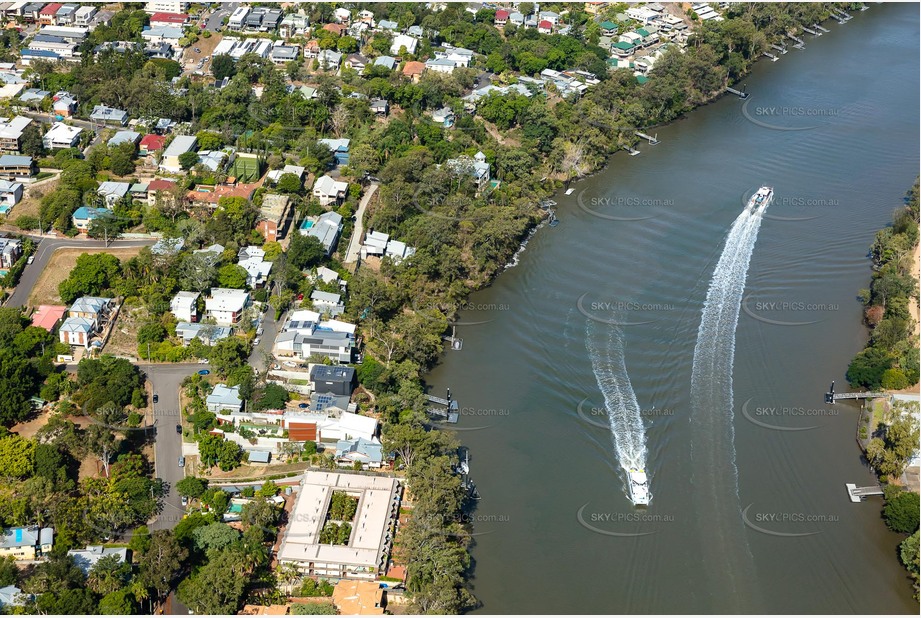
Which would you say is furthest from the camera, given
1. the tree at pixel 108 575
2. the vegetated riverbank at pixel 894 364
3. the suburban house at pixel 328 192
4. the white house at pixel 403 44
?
the white house at pixel 403 44

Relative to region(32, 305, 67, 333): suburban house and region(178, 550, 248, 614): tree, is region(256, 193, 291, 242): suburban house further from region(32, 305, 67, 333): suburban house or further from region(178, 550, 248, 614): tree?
region(178, 550, 248, 614): tree

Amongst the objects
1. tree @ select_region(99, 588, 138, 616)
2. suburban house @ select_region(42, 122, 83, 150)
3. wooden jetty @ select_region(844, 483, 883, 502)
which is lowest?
tree @ select_region(99, 588, 138, 616)

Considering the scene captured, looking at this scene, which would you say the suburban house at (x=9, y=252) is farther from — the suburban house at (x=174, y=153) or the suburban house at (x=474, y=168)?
the suburban house at (x=474, y=168)

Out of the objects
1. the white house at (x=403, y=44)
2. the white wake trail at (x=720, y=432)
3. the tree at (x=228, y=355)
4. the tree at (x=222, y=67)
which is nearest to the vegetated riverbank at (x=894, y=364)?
the white wake trail at (x=720, y=432)

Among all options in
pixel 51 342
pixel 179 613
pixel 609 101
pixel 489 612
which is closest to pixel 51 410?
pixel 51 342

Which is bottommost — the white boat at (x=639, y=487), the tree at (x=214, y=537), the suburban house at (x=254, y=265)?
the tree at (x=214, y=537)

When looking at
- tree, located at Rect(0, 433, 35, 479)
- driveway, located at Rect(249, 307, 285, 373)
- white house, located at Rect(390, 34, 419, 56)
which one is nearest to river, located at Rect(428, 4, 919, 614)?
driveway, located at Rect(249, 307, 285, 373)

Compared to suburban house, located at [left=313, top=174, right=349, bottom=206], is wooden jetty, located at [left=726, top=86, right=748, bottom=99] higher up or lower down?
higher up

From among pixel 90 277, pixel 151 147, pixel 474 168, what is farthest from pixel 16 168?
pixel 474 168
